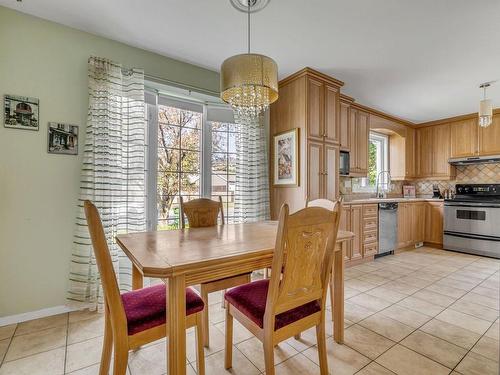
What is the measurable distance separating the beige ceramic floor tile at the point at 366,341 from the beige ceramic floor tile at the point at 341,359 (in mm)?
59

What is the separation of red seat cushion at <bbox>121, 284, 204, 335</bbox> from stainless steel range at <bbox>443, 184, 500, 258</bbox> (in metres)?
4.76

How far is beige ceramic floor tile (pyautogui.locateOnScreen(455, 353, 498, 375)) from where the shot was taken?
1478 millimetres

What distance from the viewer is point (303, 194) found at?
2965 mm

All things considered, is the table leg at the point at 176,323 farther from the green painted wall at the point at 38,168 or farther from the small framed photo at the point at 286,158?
the small framed photo at the point at 286,158

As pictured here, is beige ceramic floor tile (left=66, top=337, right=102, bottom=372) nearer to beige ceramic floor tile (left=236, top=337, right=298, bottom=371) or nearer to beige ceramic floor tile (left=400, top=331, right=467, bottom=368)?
beige ceramic floor tile (left=236, top=337, right=298, bottom=371)

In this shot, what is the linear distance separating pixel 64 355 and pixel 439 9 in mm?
3604

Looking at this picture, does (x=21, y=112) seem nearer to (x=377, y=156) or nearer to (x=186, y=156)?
(x=186, y=156)

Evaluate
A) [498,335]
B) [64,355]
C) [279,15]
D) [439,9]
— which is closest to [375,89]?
[439,9]

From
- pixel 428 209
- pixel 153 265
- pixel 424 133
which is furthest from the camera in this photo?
pixel 424 133

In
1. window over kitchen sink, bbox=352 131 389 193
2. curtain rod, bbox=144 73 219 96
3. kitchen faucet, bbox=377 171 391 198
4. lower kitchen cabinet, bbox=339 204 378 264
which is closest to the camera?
curtain rod, bbox=144 73 219 96

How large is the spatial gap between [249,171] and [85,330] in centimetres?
219

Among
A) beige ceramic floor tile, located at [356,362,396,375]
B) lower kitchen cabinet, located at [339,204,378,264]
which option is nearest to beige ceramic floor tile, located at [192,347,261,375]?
beige ceramic floor tile, located at [356,362,396,375]

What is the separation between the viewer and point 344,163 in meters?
3.80

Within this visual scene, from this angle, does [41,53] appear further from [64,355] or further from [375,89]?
[375,89]
